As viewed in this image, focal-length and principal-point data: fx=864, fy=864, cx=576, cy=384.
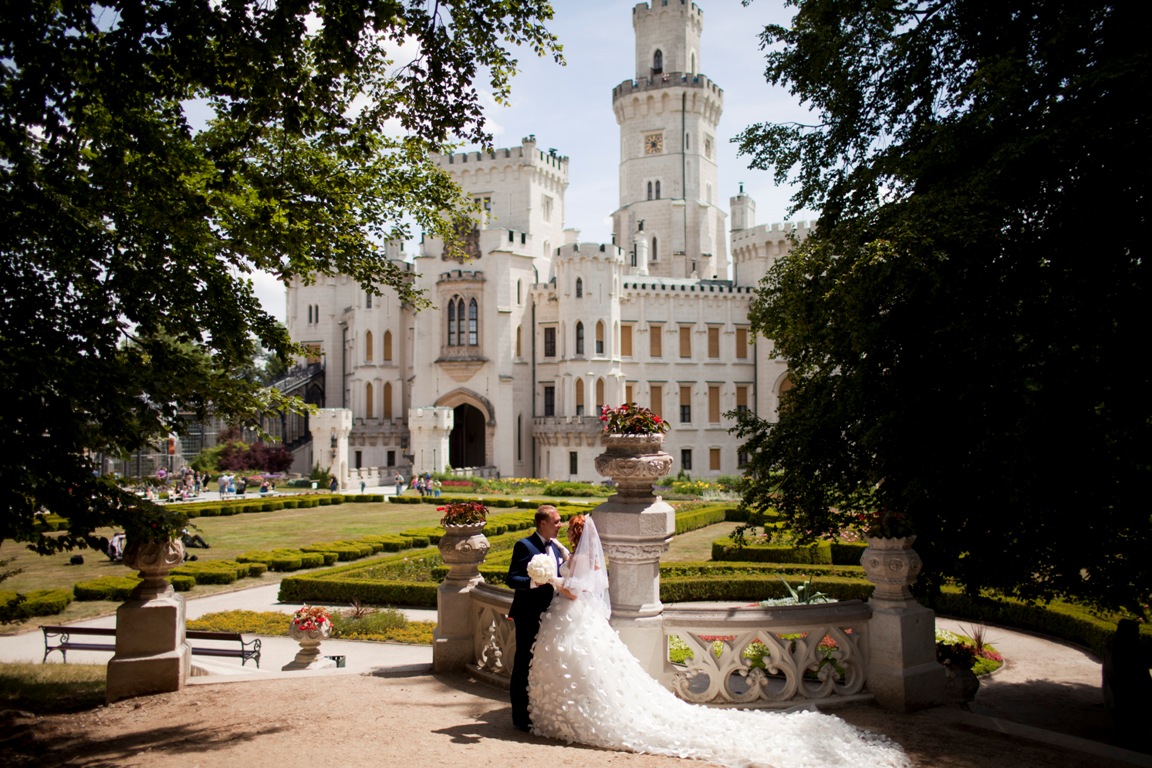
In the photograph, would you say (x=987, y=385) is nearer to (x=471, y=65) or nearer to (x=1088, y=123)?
(x=1088, y=123)

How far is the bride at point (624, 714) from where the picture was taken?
588cm

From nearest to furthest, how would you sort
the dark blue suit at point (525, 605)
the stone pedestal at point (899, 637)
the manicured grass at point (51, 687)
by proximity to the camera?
the dark blue suit at point (525, 605)
the stone pedestal at point (899, 637)
the manicured grass at point (51, 687)

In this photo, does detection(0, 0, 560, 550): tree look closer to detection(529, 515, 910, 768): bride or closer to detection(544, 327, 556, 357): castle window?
detection(529, 515, 910, 768): bride

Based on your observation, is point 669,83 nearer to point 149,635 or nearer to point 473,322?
point 473,322

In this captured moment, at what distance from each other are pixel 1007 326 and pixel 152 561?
7879mm

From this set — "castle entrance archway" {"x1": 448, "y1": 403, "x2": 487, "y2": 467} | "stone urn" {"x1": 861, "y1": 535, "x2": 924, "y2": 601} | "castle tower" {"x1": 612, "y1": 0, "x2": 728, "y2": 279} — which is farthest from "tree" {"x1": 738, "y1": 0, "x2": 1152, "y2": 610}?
"castle tower" {"x1": 612, "y1": 0, "x2": 728, "y2": 279}

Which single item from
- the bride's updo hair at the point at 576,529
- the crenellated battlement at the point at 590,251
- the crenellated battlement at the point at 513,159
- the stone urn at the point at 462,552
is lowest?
the stone urn at the point at 462,552

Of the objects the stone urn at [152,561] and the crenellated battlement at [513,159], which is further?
the crenellated battlement at [513,159]

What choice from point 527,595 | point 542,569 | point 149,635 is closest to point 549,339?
point 149,635

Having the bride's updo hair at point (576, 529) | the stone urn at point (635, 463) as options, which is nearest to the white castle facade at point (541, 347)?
the stone urn at point (635, 463)

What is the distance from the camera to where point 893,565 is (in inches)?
289

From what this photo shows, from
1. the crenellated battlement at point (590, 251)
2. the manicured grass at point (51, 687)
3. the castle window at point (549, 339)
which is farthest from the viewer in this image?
the castle window at point (549, 339)

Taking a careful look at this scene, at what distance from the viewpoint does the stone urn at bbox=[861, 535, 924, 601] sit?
24.1ft

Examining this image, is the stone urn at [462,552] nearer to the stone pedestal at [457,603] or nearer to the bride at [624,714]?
the stone pedestal at [457,603]
